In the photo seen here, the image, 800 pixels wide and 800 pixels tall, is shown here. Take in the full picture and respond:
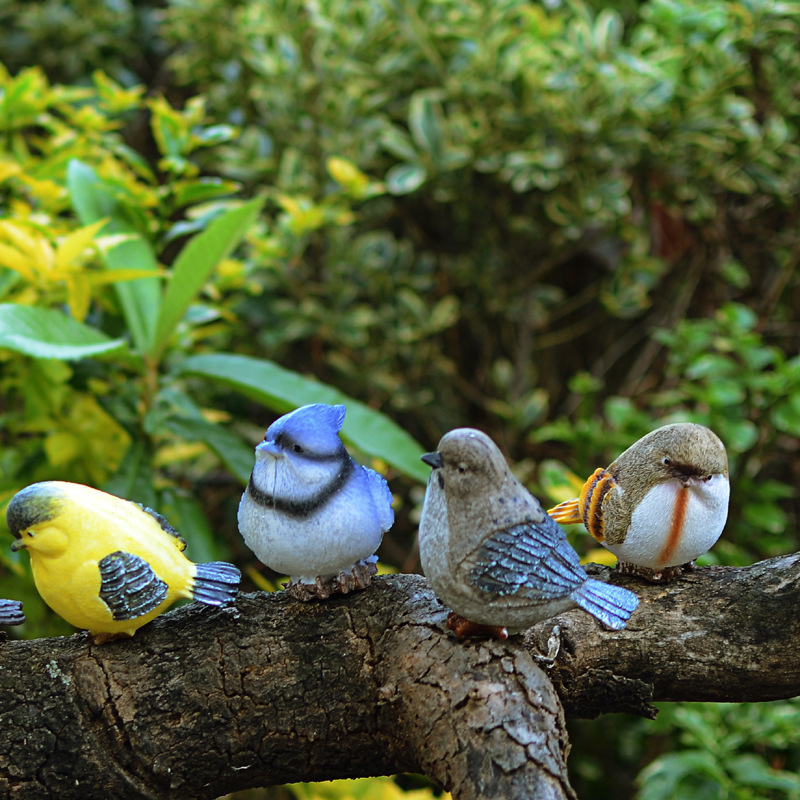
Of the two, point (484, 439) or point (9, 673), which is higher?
point (484, 439)

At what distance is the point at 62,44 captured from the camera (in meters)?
2.95

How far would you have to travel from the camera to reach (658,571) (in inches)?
38.0

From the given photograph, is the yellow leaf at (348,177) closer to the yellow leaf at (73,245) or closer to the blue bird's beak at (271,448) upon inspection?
the yellow leaf at (73,245)

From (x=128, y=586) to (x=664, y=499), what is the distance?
0.58 m

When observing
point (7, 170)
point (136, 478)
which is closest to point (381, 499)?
point (136, 478)

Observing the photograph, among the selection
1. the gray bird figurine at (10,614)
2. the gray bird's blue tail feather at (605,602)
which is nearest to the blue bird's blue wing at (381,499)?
the gray bird's blue tail feather at (605,602)

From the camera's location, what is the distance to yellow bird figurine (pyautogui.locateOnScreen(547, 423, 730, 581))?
88cm

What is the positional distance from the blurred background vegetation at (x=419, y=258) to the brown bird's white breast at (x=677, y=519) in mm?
518

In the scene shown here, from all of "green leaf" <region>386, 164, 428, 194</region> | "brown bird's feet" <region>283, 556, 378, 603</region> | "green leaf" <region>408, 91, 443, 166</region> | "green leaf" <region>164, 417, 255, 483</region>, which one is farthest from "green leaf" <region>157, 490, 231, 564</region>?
"green leaf" <region>408, 91, 443, 166</region>

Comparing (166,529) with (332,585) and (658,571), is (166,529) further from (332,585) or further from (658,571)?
(658,571)

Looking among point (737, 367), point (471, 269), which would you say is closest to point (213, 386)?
point (471, 269)

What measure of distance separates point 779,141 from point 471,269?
2.77 feet

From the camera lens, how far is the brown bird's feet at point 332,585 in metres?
0.94

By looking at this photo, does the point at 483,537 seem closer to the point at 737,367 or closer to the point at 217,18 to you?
the point at 737,367
